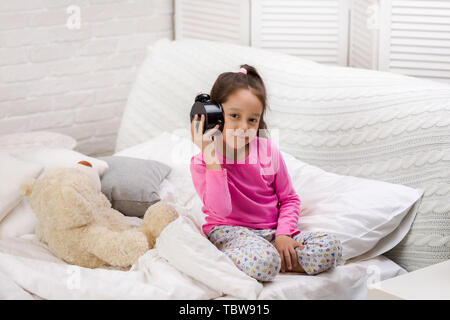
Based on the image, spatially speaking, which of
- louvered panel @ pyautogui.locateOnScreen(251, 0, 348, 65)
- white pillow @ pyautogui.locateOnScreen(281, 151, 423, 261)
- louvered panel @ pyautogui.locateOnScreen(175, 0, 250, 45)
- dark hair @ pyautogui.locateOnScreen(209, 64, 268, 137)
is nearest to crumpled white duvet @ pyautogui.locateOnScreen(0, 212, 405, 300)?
white pillow @ pyautogui.locateOnScreen(281, 151, 423, 261)

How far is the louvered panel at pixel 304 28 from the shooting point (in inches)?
94.7

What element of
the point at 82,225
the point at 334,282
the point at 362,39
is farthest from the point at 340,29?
the point at 82,225

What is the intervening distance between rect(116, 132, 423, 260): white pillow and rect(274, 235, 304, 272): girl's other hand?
13 cm

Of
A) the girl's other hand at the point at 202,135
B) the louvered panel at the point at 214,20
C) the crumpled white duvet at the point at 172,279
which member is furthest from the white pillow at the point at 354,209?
the louvered panel at the point at 214,20

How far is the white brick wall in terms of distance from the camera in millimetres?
2508

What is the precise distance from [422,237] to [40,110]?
167 cm

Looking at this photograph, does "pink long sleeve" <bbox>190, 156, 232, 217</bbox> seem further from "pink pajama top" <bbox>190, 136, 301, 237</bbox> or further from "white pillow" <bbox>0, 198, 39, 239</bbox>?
"white pillow" <bbox>0, 198, 39, 239</bbox>

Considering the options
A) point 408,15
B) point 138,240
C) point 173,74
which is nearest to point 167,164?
point 173,74

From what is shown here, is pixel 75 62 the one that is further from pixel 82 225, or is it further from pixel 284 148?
pixel 82 225

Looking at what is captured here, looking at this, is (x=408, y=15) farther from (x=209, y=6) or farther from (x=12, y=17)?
(x=12, y=17)

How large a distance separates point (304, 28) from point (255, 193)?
3.58ft

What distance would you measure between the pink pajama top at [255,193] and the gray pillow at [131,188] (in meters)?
0.28

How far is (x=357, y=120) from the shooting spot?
1.80m

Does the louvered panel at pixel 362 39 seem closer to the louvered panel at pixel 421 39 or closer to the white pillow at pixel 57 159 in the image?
the louvered panel at pixel 421 39
